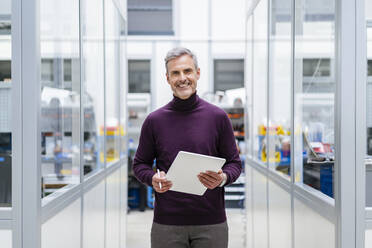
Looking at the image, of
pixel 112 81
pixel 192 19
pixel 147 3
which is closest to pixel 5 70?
pixel 112 81

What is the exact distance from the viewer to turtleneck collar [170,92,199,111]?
2.08 m

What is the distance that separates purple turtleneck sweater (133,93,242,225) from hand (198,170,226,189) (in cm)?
12

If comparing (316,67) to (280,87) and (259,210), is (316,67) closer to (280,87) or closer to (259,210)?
(280,87)

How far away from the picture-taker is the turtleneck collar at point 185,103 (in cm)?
208

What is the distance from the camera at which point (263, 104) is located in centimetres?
395

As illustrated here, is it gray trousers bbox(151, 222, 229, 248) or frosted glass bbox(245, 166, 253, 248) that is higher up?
gray trousers bbox(151, 222, 229, 248)

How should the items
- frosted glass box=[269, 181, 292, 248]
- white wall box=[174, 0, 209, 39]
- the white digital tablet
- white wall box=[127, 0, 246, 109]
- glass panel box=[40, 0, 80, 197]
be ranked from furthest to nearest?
white wall box=[174, 0, 209, 39] → white wall box=[127, 0, 246, 109] → frosted glass box=[269, 181, 292, 248] → glass panel box=[40, 0, 80, 197] → the white digital tablet

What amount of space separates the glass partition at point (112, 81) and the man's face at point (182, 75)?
1.97 meters

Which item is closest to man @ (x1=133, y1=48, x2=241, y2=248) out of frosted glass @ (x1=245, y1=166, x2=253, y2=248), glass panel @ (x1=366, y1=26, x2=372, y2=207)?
glass panel @ (x1=366, y1=26, x2=372, y2=207)

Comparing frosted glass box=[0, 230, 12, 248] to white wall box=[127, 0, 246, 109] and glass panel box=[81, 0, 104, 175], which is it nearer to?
glass panel box=[81, 0, 104, 175]

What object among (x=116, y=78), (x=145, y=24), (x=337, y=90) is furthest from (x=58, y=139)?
(x=145, y=24)

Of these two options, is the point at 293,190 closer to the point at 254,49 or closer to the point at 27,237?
the point at 27,237

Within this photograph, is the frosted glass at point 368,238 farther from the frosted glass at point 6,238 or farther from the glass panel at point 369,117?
the frosted glass at point 6,238

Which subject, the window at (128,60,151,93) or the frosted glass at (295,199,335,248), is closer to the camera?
the frosted glass at (295,199,335,248)
